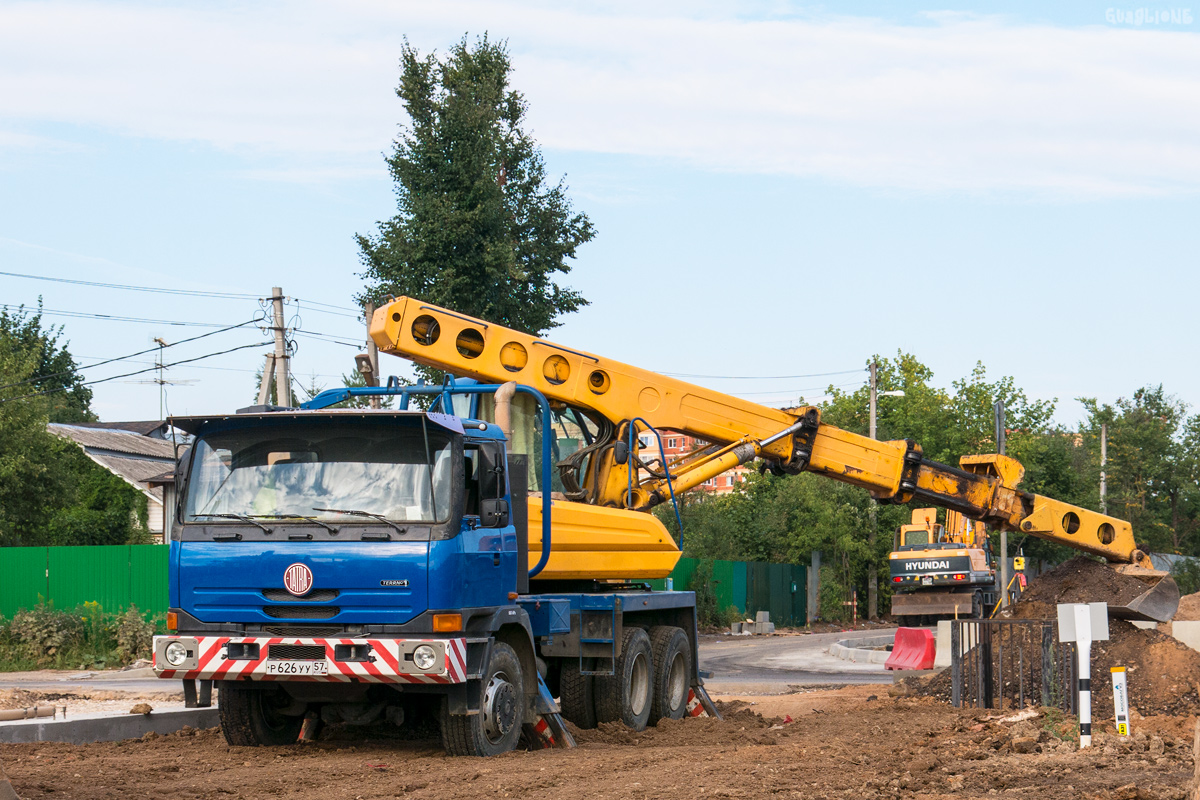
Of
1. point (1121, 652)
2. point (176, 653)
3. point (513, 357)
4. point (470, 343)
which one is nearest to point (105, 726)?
point (176, 653)

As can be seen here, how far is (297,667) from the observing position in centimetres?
949

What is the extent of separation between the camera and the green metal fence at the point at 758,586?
3912cm

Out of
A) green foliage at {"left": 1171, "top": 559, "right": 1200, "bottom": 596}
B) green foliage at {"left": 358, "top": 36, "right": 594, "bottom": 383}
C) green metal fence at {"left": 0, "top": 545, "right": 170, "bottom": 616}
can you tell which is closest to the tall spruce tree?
green foliage at {"left": 358, "top": 36, "right": 594, "bottom": 383}

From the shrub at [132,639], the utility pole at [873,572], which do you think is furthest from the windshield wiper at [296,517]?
the utility pole at [873,572]

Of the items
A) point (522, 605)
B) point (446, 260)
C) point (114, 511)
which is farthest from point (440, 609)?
point (114, 511)

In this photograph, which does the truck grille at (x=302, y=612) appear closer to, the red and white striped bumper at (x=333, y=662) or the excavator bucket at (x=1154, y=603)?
the red and white striped bumper at (x=333, y=662)

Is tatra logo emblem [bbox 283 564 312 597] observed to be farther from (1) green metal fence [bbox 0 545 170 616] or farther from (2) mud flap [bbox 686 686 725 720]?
(1) green metal fence [bbox 0 545 170 616]

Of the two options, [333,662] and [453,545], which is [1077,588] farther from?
[333,662]

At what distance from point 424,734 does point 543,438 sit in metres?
2.84

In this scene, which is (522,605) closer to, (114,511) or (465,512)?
(465,512)

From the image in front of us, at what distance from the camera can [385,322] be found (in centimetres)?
1230

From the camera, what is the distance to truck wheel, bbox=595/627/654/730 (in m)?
12.4

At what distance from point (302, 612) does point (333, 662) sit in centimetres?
47

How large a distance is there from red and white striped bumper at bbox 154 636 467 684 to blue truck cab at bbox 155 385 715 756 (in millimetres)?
10
